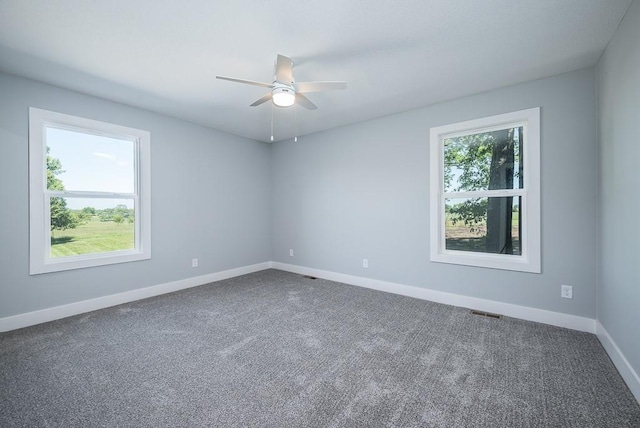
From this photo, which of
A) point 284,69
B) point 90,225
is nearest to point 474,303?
point 284,69

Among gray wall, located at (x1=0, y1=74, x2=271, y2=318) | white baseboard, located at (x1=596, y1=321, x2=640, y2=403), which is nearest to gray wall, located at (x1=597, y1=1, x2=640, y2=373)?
white baseboard, located at (x1=596, y1=321, x2=640, y2=403)

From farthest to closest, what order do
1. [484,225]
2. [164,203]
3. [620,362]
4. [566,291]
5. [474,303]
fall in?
1. [164,203]
2. [484,225]
3. [474,303]
4. [566,291]
5. [620,362]

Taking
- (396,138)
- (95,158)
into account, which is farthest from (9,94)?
Result: (396,138)

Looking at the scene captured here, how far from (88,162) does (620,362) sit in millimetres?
5397

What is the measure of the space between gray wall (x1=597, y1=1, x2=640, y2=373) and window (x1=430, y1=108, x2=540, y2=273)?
522 millimetres

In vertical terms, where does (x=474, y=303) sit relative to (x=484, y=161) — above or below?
below

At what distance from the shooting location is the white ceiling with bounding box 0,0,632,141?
1.81m

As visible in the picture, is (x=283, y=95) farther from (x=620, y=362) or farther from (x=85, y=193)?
(x=620, y=362)

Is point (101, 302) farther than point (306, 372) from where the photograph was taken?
Yes

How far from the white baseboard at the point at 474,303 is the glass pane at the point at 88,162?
10.6 ft

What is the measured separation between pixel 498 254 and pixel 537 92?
179 cm

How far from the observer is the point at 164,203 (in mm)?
3850

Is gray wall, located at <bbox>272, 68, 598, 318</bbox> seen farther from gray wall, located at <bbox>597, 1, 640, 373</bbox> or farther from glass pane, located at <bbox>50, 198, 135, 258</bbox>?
glass pane, located at <bbox>50, 198, 135, 258</bbox>

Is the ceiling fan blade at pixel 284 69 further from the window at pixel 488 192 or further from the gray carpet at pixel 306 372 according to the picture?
the gray carpet at pixel 306 372
